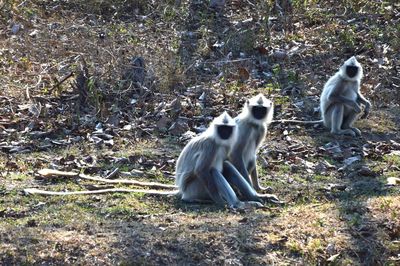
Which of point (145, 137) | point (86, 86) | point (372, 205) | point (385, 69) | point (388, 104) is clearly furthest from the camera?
point (385, 69)

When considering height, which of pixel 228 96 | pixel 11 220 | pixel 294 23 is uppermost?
pixel 294 23

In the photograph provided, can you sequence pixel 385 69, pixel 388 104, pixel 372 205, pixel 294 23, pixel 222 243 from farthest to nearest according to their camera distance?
pixel 294 23, pixel 385 69, pixel 388 104, pixel 372 205, pixel 222 243

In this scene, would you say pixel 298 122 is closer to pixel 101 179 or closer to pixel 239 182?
pixel 239 182

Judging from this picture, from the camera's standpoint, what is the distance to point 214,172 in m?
7.63

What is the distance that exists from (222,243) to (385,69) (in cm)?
692

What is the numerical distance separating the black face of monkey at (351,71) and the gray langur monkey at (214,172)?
3503 millimetres

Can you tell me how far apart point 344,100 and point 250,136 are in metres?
2.94

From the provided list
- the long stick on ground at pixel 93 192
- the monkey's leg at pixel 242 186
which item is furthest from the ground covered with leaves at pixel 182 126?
the monkey's leg at pixel 242 186

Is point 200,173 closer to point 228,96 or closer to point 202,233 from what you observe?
point 202,233

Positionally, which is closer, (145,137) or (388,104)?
(145,137)

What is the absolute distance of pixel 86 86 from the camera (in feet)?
36.3

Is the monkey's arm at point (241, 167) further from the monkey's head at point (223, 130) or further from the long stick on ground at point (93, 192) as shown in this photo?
the long stick on ground at point (93, 192)

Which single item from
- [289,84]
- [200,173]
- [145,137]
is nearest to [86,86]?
[145,137]

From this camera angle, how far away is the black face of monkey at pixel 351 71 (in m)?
10.9
